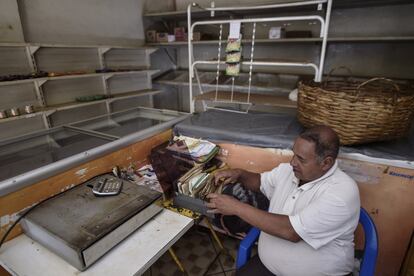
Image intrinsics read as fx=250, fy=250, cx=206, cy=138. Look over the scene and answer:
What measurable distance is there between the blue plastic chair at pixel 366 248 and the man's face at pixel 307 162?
32cm

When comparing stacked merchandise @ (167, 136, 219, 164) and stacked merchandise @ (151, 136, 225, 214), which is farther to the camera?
stacked merchandise @ (167, 136, 219, 164)

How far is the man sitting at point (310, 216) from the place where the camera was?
2.97ft

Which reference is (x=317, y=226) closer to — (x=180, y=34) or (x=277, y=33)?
(x=277, y=33)

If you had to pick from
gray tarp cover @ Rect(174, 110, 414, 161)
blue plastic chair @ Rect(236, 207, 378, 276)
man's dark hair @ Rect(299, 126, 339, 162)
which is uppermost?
man's dark hair @ Rect(299, 126, 339, 162)

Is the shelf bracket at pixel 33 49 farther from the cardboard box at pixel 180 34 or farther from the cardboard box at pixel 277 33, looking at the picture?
the cardboard box at pixel 277 33

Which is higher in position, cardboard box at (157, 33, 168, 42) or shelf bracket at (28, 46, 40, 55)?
cardboard box at (157, 33, 168, 42)

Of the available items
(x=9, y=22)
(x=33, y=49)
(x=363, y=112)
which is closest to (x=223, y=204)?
(x=363, y=112)

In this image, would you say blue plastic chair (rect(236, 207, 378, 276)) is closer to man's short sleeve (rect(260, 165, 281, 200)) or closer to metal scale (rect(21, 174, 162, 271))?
man's short sleeve (rect(260, 165, 281, 200))

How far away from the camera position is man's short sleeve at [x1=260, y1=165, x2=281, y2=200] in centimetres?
123

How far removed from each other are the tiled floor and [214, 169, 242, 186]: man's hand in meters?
0.77

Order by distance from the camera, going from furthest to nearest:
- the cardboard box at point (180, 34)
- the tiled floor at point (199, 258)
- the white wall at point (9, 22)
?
1. the cardboard box at point (180, 34)
2. the white wall at point (9, 22)
3. the tiled floor at point (199, 258)

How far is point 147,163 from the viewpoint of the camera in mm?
1507

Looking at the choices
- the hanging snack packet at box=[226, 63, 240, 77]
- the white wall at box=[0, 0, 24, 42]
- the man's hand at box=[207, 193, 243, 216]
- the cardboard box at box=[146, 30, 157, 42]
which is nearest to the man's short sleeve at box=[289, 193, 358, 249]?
the man's hand at box=[207, 193, 243, 216]

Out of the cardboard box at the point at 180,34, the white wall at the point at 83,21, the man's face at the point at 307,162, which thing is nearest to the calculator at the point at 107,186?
the man's face at the point at 307,162
